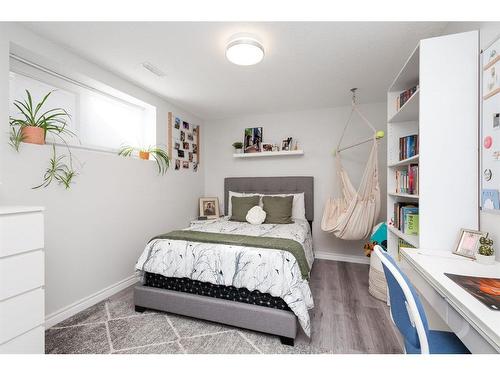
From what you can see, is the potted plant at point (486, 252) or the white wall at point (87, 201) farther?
the white wall at point (87, 201)

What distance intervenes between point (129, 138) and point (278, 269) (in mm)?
2373

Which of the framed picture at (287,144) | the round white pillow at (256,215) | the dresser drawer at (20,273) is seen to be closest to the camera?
the dresser drawer at (20,273)

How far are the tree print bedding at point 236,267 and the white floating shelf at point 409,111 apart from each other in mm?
1408

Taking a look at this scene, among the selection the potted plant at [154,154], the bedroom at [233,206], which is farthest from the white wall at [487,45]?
the potted plant at [154,154]

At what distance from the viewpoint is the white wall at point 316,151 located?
3.18 m

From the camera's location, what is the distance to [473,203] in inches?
50.3

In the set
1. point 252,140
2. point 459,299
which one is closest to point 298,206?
point 252,140

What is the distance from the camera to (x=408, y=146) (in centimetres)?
182

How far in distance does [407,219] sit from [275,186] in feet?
6.26

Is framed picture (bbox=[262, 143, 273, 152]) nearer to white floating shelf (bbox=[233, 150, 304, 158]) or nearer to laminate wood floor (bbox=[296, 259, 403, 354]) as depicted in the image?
white floating shelf (bbox=[233, 150, 304, 158])

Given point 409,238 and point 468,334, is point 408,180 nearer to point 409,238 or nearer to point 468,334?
point 409,238

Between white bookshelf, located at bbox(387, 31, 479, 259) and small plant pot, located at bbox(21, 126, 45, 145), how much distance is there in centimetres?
263

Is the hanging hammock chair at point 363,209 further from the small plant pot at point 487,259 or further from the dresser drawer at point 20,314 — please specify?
the dresser drawer at point 20,314
